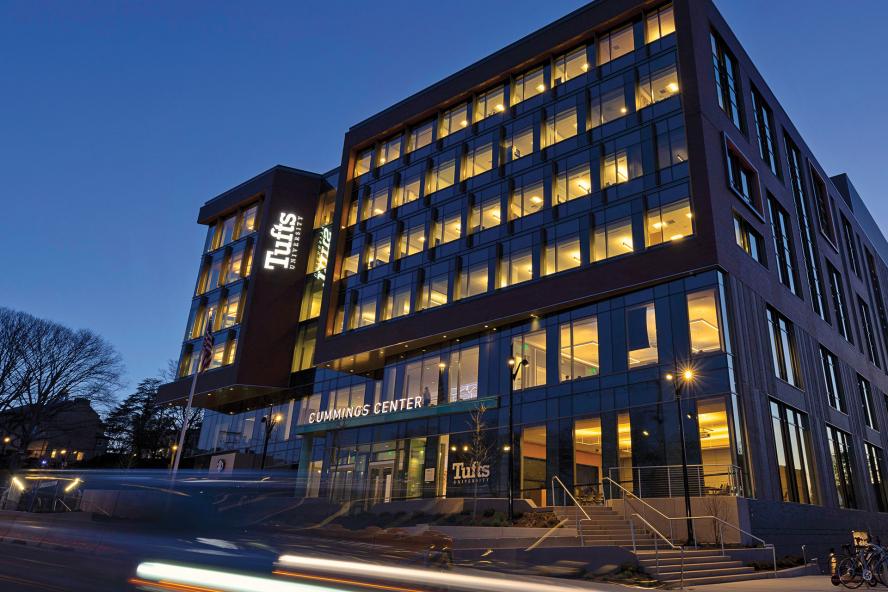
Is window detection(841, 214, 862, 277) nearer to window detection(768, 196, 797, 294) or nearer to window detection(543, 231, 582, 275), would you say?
window detection(768, 196, 797, 294)

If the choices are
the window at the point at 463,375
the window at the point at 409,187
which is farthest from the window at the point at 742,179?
the window at the point at 409,187

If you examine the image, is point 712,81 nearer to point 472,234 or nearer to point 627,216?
point 627,216

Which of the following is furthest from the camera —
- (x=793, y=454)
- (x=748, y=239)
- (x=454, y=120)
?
(x=454, y=120)

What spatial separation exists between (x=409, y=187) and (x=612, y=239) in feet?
63.2

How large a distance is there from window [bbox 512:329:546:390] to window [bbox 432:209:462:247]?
32.7ft

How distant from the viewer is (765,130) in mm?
44000

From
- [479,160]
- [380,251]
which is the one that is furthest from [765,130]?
[380,251]

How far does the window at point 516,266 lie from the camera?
38.4 metres

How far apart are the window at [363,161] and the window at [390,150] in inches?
48.7

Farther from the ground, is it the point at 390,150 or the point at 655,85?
the point at 390,150

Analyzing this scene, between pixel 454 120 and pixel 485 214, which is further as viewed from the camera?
pixel 454 120

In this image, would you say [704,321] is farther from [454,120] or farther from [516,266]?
[454,120]

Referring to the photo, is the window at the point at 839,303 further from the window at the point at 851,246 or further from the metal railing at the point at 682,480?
the metal railing at the point at 682,480

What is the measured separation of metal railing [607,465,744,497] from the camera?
2686 cm
